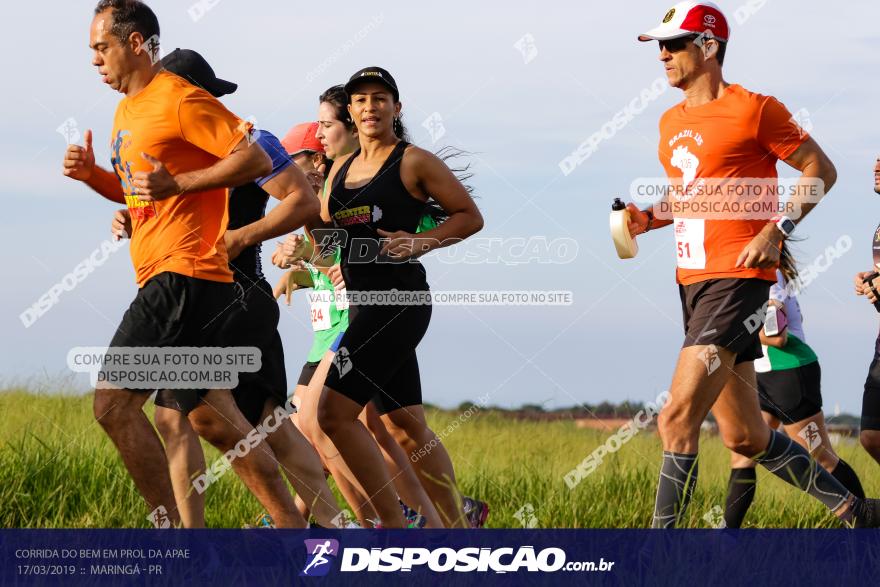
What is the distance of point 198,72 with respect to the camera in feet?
20.2

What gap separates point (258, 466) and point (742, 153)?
2535mm

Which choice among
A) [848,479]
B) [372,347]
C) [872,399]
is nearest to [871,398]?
[872,399]

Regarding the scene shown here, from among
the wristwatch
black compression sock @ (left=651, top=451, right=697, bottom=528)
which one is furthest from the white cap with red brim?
black compression sock @ (left=651, top=451, right=697, bottom=528)

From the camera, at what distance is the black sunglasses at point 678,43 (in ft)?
19.5

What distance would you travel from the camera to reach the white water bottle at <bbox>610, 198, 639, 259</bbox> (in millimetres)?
6125

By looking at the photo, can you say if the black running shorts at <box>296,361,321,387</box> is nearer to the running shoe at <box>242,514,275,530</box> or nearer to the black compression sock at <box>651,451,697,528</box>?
the running shoe at <box>242,514,275,530</box>

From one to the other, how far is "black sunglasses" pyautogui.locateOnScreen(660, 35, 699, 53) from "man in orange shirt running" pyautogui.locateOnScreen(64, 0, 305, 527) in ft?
A: 6.34

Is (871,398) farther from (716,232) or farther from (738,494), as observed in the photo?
(716,232)

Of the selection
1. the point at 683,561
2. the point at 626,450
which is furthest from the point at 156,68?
the point at 626,450

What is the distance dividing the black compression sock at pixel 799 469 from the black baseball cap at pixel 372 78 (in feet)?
7.94

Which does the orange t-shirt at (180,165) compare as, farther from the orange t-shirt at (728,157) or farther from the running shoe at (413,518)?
the orange t-shirt at (728,157)

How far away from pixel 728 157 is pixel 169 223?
2.47m

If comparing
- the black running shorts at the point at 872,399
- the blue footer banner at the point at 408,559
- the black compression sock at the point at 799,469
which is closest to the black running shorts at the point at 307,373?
the blue footer banner at the point at 408,559

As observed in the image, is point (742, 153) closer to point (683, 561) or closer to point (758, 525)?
point (683, 561)
